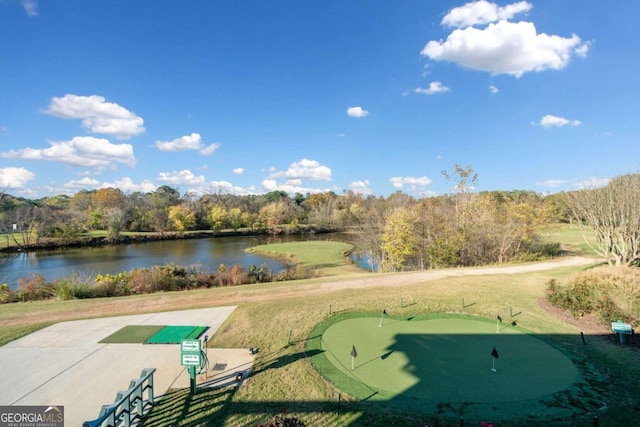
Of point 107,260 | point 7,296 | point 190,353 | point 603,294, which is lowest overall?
point 107,260

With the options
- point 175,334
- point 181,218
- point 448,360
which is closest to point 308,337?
point 448,360

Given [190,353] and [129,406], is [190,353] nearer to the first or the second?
[190,353]

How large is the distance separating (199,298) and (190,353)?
26.9ft

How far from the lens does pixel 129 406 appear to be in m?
5.27

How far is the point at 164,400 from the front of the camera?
6.09 m

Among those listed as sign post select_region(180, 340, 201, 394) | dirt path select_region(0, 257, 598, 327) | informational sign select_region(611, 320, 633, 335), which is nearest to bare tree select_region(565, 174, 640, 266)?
dirt path select_region(0, 257, 598, 327)

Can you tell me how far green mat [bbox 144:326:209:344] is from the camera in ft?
28.6

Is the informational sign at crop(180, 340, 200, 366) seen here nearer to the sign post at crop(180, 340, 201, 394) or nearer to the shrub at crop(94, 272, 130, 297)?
the sign post at crop(180, 340, 201, 394)

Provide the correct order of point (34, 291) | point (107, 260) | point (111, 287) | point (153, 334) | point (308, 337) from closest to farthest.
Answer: point (308, 337) < point (153, 334) < point (34, 291) < point (111, 287) < point (107, 260)

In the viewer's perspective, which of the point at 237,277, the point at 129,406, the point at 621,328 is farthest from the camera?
the point at 237,277

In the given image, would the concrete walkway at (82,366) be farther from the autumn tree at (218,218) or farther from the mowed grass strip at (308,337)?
the autumn tree at (218,218)

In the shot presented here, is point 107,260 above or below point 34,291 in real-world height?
below

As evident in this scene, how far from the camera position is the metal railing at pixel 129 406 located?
4.81 metres

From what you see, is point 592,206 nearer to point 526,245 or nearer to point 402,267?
point 526,245
